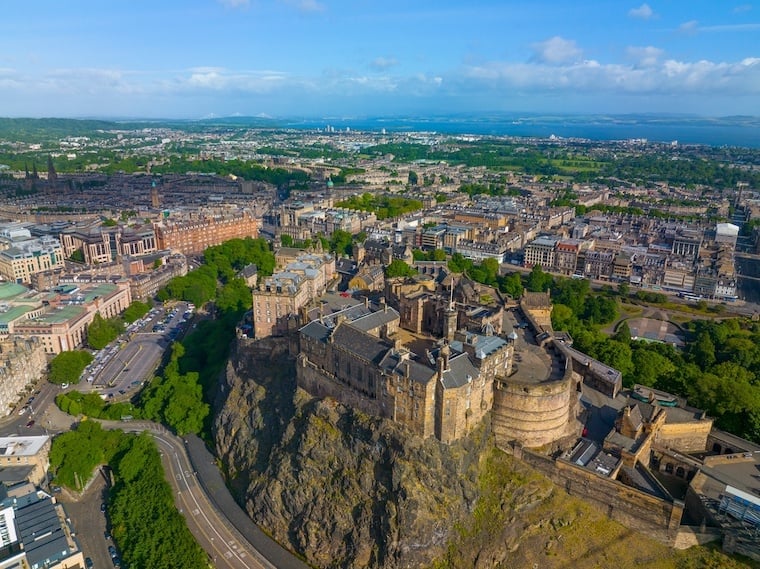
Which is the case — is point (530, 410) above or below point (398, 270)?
above

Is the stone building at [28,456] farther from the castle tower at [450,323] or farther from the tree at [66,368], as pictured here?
the castle tower at [450,323]

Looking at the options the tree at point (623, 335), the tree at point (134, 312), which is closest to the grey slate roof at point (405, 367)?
the tree at point (623, 335)

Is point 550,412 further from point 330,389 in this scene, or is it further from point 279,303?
point 279,303

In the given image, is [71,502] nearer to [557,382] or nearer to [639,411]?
[557,382]

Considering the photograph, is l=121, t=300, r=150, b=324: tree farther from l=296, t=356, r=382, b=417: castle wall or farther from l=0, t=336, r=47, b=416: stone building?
l=296, t=356, r=382, b=417: castle wall

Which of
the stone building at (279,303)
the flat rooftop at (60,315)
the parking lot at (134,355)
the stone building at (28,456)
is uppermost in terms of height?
the stone building at (279,303)

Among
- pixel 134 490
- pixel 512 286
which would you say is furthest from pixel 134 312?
pixel 512 286

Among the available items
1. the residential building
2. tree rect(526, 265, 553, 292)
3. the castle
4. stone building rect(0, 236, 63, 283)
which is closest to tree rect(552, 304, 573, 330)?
tree rect(526, 265, 553, 292)

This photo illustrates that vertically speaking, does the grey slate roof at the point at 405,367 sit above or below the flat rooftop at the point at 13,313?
above
